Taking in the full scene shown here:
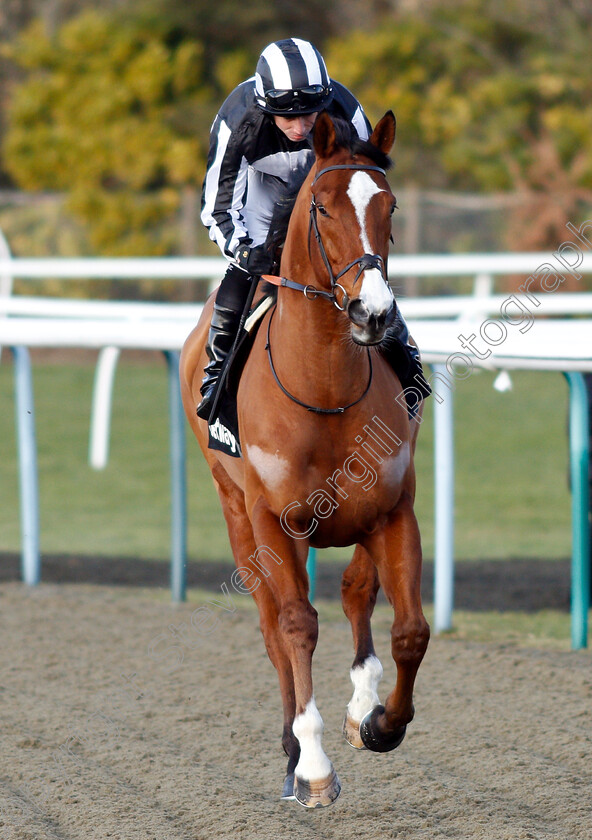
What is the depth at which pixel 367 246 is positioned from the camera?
2943 mm

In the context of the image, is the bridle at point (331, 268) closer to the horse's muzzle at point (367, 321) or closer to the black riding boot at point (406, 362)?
the horse's muzzle at point (367, 321)

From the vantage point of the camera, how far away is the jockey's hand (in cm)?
360

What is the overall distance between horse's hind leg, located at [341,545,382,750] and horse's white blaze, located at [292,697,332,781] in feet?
1.29

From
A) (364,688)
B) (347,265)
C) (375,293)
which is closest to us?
(375,293)

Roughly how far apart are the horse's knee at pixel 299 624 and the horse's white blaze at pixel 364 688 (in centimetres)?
42

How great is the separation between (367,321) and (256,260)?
85cm

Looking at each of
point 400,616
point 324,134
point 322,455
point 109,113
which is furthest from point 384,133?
point 109,113

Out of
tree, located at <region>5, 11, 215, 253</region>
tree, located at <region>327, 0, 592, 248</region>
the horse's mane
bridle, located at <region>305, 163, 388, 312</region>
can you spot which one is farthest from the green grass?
tree, located at <region>5, 11, 215, 253</region>

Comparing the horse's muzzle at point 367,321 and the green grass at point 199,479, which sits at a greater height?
the horse's muzzle at point 367,321

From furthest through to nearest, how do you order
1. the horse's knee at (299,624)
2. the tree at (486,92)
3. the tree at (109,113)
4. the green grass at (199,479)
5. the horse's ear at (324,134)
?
the tree at (109,113), the tree at (486,92), the green grass at (199,479), the horse's knee at (299,624), the horse's ear at (324,134)

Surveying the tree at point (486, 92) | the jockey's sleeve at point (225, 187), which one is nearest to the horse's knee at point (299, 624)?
the jockey's sleeve at point (225, 187)

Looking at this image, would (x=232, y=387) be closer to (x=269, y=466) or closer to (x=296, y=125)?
(x=269, y=466)

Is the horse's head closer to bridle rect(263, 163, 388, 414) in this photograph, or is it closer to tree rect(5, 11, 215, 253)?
bridle rect(263, 163, 388, 414)

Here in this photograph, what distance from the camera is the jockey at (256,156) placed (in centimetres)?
360
